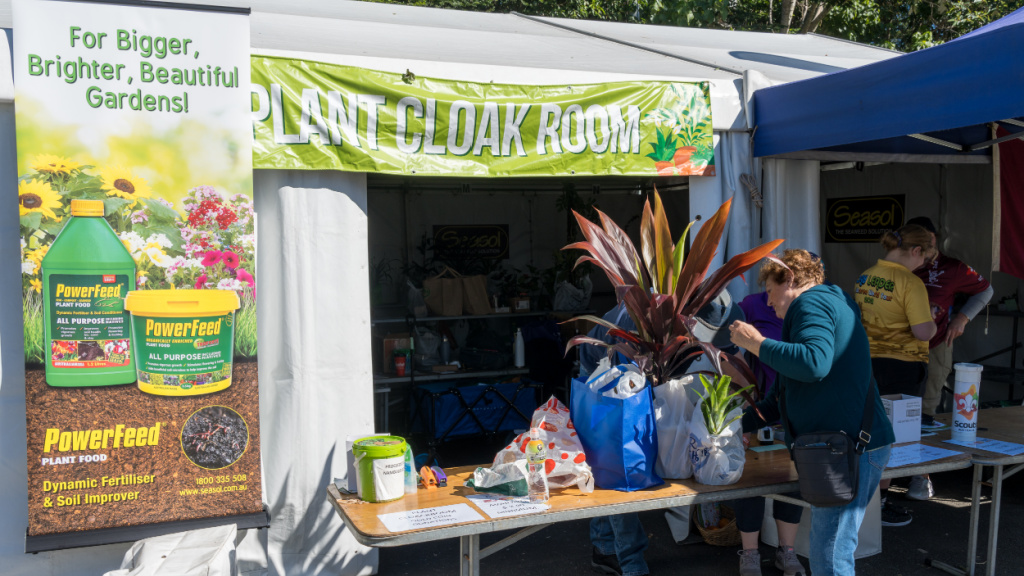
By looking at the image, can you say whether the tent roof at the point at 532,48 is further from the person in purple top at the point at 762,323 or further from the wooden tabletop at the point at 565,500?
the wooden tabletop at the point at 565,500

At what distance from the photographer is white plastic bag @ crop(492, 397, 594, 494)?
2.87 metres

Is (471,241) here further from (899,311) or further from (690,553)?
(899,311)

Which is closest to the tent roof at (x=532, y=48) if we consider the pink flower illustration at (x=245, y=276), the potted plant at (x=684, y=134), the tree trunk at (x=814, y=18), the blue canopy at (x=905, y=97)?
the potted plant at (x=684, y=134)

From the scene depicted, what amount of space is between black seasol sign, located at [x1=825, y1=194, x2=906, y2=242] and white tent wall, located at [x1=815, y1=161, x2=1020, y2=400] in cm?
6

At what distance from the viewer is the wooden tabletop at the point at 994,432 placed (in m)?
3.37

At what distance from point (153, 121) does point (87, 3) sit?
52 centimetres

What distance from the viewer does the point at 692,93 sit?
4285 millimetres

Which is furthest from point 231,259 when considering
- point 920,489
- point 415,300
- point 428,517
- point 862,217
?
point 862,217

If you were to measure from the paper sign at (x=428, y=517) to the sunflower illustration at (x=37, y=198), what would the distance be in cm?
188

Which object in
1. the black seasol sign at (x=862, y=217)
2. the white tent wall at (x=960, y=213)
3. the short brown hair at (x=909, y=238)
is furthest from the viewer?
the black seasol sign at (x=862, y=217)

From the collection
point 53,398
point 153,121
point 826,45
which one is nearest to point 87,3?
point 153,121

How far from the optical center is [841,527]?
9.36 ft

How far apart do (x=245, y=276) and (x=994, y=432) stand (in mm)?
3725

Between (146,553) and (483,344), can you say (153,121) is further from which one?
(483,344)
